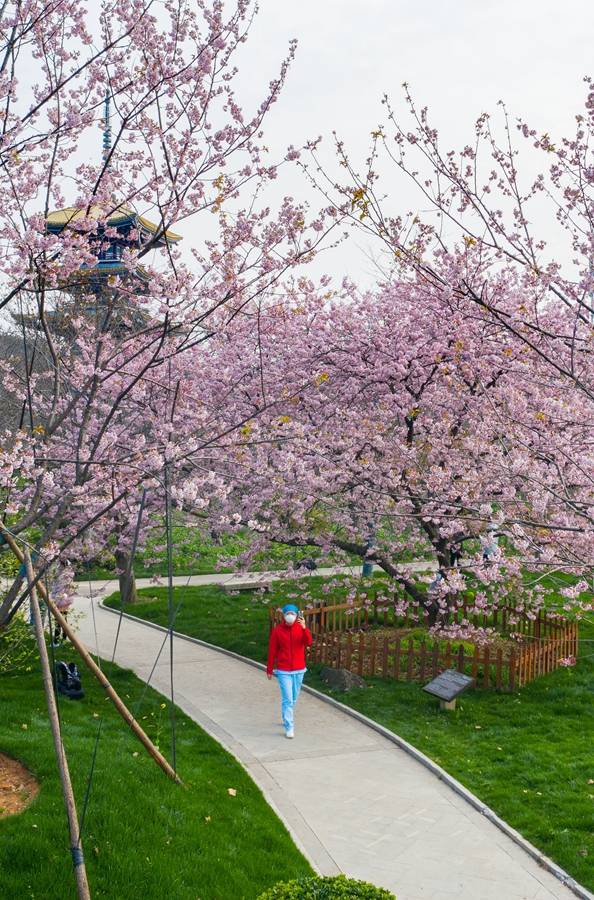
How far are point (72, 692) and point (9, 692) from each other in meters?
0.94

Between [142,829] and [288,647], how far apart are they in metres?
3.85

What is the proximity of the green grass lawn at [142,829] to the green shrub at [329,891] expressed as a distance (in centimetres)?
150

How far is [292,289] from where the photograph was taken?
15.0m

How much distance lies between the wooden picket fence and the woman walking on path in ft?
7.43

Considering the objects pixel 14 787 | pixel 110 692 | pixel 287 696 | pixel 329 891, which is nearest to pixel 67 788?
pixel 110 692

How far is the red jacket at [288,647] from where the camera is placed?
10.4m

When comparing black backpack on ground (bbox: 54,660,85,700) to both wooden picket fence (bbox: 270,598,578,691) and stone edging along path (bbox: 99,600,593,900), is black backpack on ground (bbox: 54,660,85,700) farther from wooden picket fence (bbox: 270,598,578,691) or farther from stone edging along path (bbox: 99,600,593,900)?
wooden picket fence (bbox: 270,598,578,691)

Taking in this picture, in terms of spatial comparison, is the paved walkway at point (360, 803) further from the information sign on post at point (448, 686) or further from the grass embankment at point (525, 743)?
the information sign on post at point (448, 686)

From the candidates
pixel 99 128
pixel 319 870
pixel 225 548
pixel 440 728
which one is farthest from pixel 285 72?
pixel 225 548

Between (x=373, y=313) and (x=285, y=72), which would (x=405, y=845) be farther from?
(x=373, y=313)

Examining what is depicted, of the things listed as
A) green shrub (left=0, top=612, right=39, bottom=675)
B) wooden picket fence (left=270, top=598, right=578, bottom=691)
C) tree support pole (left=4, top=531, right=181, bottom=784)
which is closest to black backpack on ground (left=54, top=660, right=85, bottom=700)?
green shrub (left=0, top=612, right=39, bottom=675)

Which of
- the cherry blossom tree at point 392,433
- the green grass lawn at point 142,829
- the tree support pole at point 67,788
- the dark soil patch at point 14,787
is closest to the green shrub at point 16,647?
the green grass lawn at point 142,829

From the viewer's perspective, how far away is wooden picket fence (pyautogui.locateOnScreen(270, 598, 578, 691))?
39.5ft

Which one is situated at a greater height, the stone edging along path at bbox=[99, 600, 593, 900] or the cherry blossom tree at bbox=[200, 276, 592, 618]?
the cherry blossom tree at bbox=[200, 276, 592, 618]
